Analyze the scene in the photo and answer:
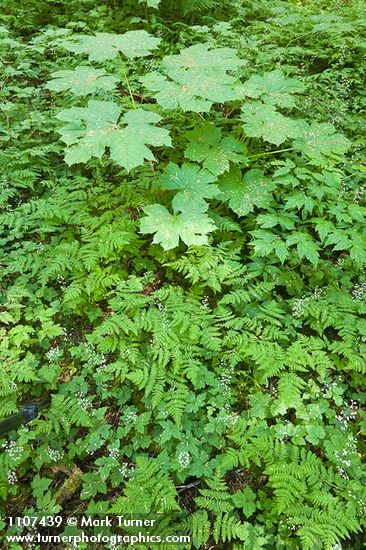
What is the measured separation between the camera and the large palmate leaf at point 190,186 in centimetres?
335

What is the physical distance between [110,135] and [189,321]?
1.74 m

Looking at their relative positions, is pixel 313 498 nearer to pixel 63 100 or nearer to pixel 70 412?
pixel 70 412

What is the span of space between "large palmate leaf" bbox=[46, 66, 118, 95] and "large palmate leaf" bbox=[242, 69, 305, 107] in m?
1.39

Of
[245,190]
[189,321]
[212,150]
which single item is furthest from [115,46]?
[189,321]

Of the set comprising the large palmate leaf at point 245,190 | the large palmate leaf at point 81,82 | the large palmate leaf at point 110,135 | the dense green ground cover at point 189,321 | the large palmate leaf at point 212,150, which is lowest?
the dense green ground cover at point 189,321

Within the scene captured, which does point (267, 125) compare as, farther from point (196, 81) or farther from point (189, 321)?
point (189, 321)

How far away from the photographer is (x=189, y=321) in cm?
330

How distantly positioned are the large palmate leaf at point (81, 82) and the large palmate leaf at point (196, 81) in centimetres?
40

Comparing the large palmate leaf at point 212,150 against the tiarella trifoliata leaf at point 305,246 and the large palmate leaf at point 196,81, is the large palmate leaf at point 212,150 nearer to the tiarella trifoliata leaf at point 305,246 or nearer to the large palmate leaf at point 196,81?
the large palmate leaf at point 196,81

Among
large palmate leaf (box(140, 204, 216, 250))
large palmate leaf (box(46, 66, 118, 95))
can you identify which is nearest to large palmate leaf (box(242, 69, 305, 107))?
large palmate leaf (box(46, 66, 118, 95))

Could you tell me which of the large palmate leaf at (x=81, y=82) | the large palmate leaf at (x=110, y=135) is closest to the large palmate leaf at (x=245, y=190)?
the large palmate leaf at (x=110, y=135)

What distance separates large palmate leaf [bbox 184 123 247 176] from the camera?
3559mm

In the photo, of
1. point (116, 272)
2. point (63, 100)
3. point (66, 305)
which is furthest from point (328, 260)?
point (63, 100)

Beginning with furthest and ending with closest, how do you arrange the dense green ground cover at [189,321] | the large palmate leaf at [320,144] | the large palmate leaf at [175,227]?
1. the large palmate leaf at [320,144]
2. the large palmate leaf at [175,227]
3. the dense green ground cover at [189,321]
